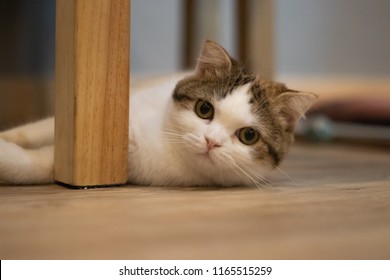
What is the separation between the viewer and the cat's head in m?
1.27

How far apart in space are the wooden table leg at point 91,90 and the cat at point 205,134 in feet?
0.32

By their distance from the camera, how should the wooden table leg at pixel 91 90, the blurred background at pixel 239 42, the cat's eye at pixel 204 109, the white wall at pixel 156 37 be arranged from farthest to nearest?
the white wall at pixel 156 37 < the blurred background at pixel 239 42 < the cat's eye at pixel 204 109 < the wooden table leg at pixel 91 90

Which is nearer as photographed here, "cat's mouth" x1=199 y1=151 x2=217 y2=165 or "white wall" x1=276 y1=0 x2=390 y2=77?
"cat's mouth" x1=199 y1=151 x2=217 y2=165

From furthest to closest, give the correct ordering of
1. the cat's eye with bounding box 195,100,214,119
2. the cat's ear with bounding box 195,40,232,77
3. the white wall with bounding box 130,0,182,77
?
the white wall with bounding box 130,0,182,77, the cat's ear with bounding box 195,40,232,77, the cat's eye with bounding box 195,100,214,119

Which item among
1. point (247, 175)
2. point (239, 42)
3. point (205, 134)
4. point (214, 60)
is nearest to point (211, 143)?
point (205, 134)

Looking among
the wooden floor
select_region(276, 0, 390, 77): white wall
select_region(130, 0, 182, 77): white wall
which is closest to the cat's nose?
the wooden floor

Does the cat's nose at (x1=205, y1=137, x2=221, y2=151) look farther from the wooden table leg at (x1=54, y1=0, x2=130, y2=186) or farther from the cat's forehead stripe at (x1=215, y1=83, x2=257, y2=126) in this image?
the wooden table leg at (x1=54, y1=0, x2=130, y2=186)

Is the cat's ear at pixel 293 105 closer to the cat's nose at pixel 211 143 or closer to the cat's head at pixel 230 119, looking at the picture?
the cat's head at pixel 230 119

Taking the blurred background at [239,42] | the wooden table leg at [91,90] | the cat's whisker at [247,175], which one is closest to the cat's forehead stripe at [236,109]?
the cat's whisker at [247,175]

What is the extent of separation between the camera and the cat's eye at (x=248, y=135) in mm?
1299

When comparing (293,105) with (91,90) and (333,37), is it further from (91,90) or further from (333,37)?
(333,37)

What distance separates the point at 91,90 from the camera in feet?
4.00
